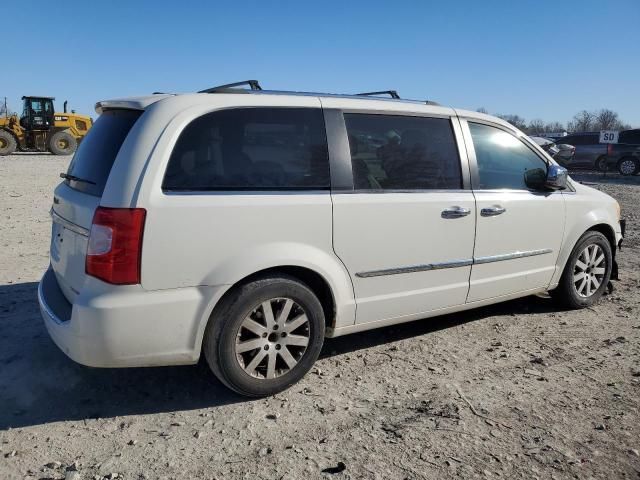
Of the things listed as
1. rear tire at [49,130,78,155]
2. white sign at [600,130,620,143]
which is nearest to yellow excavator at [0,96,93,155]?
rear tire at [49,130,78,155]

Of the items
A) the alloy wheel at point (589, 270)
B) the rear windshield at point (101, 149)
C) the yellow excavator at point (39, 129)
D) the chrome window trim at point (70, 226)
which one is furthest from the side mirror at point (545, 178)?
the yellow excavator at point (39, 129)

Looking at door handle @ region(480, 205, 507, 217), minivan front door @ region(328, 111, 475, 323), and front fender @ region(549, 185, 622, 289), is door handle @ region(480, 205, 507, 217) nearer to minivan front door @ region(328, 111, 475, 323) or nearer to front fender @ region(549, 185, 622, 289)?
minivan front door @ region(328, 111, 475, 323)

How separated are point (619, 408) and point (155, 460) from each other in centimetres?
265

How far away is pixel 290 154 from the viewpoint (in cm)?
324

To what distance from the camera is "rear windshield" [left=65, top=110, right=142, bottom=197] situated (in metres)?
2.98

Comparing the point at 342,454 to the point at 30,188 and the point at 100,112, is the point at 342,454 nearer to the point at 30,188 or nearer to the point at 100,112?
the point at 100,112

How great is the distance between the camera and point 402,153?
370 centimetres

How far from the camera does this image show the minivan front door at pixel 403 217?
3402mm

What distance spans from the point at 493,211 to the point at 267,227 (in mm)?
1857

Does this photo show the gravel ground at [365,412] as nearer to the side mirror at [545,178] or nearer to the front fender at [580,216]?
the front fender at [580,216]

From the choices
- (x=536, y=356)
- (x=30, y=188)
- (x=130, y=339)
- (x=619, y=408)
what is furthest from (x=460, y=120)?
(x=30, y=188)

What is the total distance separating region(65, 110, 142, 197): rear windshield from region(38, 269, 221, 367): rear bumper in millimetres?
619

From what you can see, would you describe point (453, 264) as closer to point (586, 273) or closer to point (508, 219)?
point (508, 219)

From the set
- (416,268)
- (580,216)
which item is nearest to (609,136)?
(580,216)
